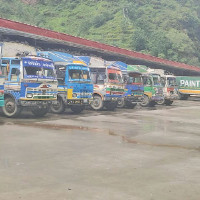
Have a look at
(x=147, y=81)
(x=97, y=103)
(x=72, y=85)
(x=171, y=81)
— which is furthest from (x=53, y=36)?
(x=171, y=81)

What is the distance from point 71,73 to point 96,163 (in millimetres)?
9280

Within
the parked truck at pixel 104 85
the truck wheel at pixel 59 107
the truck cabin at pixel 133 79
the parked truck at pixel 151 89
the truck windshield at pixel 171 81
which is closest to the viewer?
the truck wheel at pixel 59 107

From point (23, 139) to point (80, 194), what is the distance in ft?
14.6

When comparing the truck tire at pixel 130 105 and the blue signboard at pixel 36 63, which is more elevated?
the blue signboard at pixel 36 63

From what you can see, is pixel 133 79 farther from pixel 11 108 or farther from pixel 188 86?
pixel 188 86

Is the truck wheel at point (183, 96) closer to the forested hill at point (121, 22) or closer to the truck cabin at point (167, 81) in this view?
the truck cabin at point (167, 81)

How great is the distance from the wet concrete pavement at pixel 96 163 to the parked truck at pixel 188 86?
23.8 m

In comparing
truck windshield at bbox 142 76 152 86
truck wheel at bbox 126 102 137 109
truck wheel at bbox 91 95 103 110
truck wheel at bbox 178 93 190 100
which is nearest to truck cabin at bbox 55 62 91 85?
truck wheel at bbox 91 95 103 110

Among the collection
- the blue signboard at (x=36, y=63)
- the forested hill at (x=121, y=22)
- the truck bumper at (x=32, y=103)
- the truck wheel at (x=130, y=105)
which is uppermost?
the forested hill at (x=121, y=22)

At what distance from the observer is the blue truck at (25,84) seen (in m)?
12.9

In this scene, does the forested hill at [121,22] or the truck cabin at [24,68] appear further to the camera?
the forested hill at [121,22]

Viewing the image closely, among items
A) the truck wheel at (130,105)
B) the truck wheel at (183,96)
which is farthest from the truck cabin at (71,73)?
the truck wheel at (183,96)

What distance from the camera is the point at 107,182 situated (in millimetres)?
5500

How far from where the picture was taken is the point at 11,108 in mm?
13352
